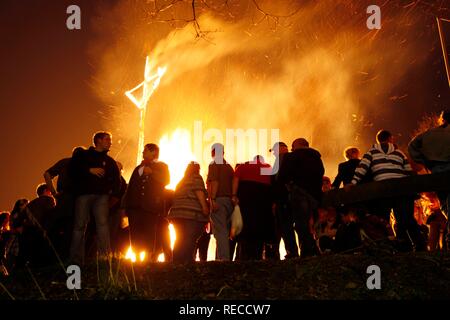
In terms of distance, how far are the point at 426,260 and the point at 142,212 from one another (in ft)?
13.2

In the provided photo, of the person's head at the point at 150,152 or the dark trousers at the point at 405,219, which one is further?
the person's head at the point at 150,152

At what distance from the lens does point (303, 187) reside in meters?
7.42

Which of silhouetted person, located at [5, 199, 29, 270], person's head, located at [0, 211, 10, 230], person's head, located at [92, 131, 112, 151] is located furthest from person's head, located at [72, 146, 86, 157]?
person's head, located at [0, 211, 10, 230]

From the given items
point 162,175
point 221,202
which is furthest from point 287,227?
point 162,175

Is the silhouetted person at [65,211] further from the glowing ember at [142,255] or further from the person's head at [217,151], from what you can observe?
the person's head at [217,151]

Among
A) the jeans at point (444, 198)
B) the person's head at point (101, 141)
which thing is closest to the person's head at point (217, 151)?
the person's head at point (101, 141)

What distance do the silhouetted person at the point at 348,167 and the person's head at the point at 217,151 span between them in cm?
194

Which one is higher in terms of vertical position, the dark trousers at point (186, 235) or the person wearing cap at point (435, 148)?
the person wearing cap at point (435, 148)

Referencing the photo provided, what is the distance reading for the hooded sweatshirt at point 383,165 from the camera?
7.33 m

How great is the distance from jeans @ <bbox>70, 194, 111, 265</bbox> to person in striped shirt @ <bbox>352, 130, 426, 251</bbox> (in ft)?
11.3

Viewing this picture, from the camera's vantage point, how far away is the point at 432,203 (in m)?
9.27

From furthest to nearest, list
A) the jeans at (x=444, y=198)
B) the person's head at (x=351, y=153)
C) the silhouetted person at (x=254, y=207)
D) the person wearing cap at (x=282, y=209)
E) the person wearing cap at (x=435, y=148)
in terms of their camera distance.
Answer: the person's head at (x=351, y=153) < the person wearing cap at (x=282, y=209) < the silhouetted person at (x=254, y=207) < the person wearing cap at (x=435, y=148) < the jeans at (x=444, y=198)

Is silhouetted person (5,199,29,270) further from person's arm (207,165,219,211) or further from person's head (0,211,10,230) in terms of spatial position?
person's arm (207,165,219,211)
